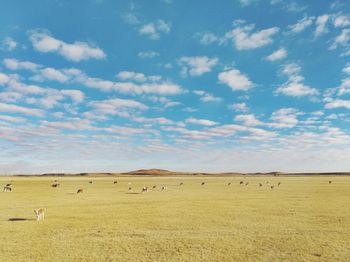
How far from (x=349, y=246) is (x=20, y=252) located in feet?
54.2

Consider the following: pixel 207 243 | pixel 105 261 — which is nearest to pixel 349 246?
pixel 207 243

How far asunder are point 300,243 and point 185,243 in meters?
6.11

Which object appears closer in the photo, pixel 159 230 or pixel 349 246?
pixel 349 246

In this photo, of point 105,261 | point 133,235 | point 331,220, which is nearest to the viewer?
point 105,261

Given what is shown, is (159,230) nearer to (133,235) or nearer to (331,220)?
(133,235)

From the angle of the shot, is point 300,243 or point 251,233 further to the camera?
point 251,233

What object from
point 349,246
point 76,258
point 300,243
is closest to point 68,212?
point 76,258

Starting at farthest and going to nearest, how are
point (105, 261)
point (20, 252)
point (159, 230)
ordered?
1. point (159, 230)
2. point (20, 252)
3. point (105, 261)

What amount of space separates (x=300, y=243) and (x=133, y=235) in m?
9.43

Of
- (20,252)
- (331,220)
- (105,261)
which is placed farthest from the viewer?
(331,220)

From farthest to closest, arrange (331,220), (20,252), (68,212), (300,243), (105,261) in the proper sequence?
(68,212), (331,220), (300,243), (20,252), (105,261)

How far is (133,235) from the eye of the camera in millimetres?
19703

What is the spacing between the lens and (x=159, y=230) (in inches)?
833

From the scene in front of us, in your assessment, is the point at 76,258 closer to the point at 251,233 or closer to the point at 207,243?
the point at 207,243
